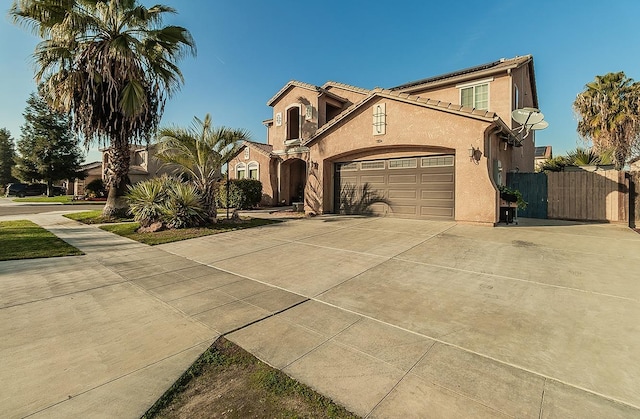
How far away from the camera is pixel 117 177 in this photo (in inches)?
516

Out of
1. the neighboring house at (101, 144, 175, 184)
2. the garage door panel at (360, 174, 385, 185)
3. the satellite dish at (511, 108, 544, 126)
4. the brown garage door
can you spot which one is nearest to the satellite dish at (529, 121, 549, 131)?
the satellite dish at (511, 108, 544, 126)

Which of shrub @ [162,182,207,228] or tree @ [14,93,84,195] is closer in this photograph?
shrub @ [162,182,207,228]

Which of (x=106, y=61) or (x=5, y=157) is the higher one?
(x=5, y=157)

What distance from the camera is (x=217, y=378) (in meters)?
2.38

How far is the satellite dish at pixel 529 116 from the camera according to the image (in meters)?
10.7

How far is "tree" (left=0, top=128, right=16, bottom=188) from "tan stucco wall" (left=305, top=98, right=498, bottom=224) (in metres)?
56.5

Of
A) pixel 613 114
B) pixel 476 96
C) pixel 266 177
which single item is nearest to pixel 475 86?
pixel 476 96

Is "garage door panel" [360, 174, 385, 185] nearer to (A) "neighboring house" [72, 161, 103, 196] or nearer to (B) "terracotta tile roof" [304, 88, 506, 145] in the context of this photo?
(B) "terracotta tile roof" [304, 88, 506, 145]

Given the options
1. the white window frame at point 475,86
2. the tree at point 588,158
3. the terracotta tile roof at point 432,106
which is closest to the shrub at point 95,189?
the terracotta tile roof at point 432,106

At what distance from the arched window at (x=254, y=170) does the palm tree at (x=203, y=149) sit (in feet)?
30.5

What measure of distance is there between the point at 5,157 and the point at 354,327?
66315 millimetres

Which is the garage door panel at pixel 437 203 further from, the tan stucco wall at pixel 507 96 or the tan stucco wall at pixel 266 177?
the tan stucco wall at pixel 266 177

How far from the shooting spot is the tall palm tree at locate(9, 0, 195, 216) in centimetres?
1095

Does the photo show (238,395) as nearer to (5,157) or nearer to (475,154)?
(475,154)
